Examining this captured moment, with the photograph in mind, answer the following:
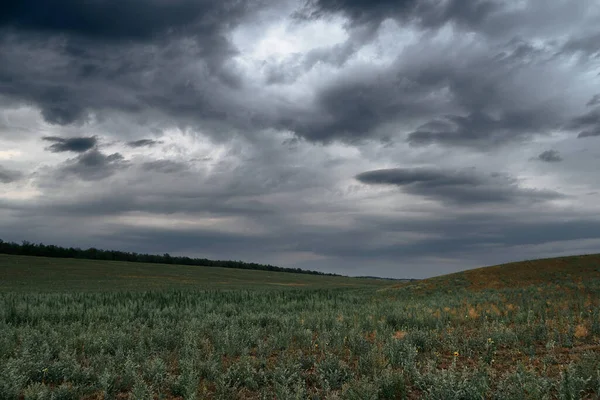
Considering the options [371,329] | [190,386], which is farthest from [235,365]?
[371,329]

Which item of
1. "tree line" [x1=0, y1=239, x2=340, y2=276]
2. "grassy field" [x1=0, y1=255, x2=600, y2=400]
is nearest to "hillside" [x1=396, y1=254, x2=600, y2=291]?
"grassy field" [x1=0, y1=255, x2=600, y2=400]

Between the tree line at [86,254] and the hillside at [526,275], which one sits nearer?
the hillside at [526,275]

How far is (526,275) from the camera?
144 feet

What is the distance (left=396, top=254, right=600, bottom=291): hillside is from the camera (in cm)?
4128

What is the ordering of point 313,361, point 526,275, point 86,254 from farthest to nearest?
point 86,254
point 526,275
point 313,361

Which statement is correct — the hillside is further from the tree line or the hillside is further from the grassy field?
the tree line

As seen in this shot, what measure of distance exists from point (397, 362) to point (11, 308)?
20.2m

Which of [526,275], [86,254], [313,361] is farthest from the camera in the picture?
[86,254]

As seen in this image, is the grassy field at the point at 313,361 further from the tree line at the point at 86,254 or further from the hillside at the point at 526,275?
the tree line at the point at 86,254

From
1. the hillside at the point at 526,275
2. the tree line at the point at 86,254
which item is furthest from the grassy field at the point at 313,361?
the tree line at the point at 86,254

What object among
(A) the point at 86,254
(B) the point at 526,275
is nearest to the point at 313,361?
(B) the point at 526,275

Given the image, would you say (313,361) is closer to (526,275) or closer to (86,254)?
(526,275)

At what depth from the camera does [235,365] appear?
378 inches

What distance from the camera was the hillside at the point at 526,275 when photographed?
41.3m
